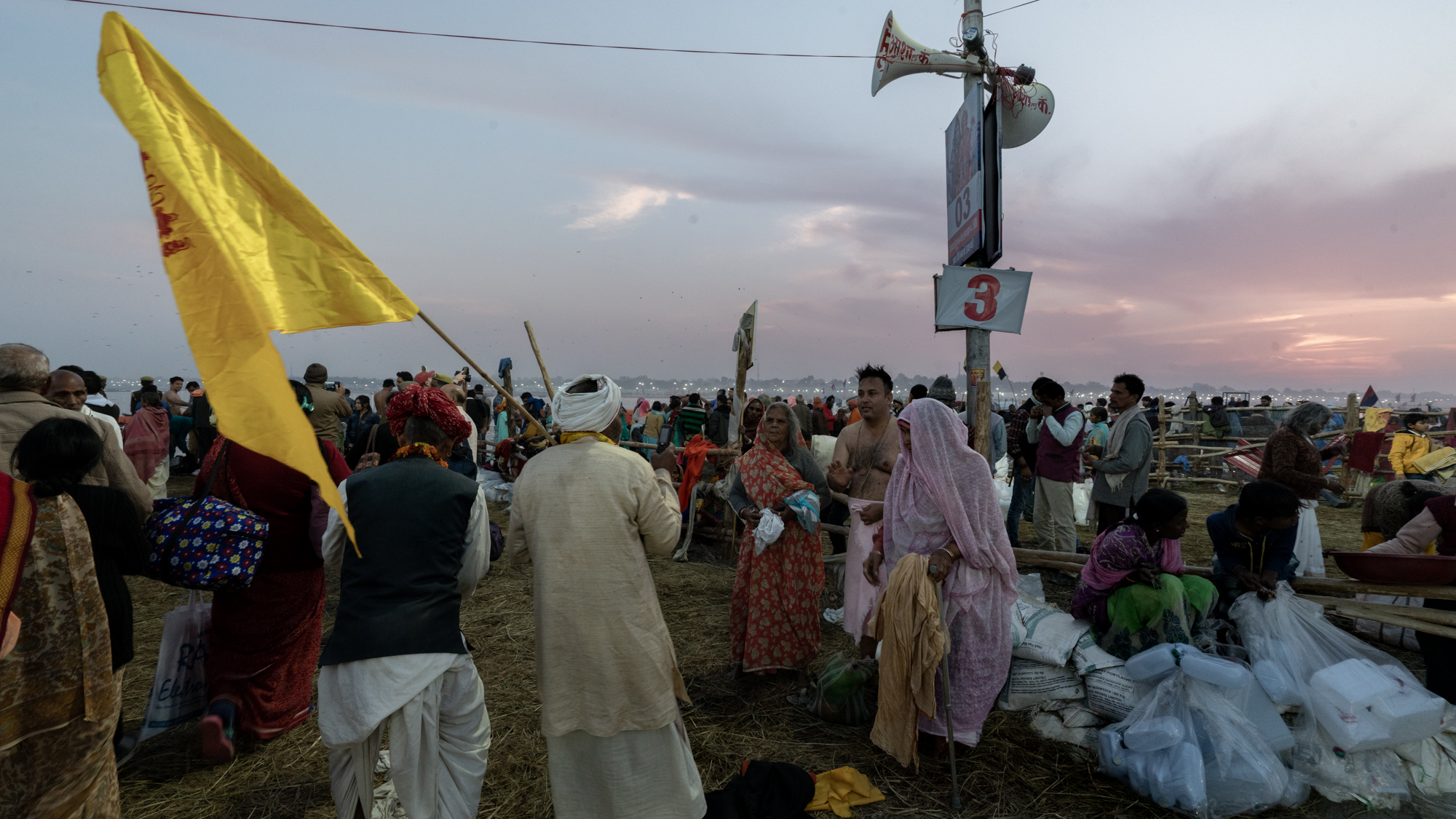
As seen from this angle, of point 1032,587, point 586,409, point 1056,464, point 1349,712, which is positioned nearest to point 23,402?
point 586,409

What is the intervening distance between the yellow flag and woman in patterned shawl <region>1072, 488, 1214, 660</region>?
3699mm

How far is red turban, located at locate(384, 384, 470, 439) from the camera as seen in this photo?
2.61 m

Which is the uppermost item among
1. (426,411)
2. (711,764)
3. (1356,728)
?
(426,411)

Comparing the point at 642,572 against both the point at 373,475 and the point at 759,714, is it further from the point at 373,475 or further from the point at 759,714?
the point at 759,714

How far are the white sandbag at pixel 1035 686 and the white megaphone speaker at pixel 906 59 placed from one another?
5.80 m

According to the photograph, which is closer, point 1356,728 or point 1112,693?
point 1356,728

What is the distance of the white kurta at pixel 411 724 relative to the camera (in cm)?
231

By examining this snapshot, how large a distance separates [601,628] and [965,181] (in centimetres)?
622

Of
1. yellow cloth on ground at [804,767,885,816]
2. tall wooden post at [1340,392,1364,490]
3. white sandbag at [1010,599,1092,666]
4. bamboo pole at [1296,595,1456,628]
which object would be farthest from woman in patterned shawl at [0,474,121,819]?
tall wooden post at [1340,392,1364,490]

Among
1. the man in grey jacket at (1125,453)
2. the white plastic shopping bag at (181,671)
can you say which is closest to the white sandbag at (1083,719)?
the man in grey jacket at (1125,453)

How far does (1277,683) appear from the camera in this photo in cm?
321

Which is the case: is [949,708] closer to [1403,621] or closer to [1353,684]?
[1353,684]

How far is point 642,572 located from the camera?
8.59 ft

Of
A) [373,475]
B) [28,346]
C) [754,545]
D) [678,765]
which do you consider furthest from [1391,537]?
[28,346]
